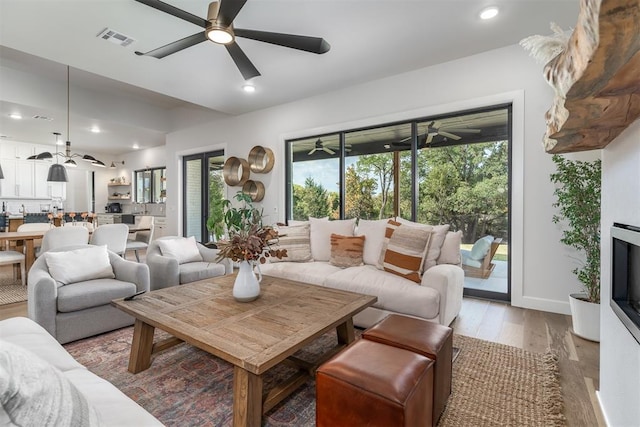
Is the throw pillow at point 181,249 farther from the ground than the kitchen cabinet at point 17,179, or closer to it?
closer to it

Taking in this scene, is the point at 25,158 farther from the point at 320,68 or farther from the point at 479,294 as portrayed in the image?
the point at 479,294

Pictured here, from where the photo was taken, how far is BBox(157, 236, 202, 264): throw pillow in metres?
3.62

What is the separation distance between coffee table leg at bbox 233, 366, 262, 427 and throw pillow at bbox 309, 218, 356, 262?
7.17ft

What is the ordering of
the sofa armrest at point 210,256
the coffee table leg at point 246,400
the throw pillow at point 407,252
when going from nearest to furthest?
the coffee table leg at point 246,400
the throw pillow at point 407,252
the sofa armrest at point 210,256

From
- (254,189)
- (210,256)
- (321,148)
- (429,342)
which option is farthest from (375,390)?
(254,189)

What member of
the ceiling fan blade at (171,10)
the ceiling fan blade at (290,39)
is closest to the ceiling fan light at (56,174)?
the ceiling fan blade at (171,10)

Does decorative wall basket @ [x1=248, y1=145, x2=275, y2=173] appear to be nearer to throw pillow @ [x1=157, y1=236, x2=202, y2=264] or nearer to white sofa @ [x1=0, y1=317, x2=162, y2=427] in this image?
throw pillow @ [x1=157, y1=236, x2=202, y2=264]

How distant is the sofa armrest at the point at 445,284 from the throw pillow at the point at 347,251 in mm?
817

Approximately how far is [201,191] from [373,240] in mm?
4817

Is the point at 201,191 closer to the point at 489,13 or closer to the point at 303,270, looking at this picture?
the point at 303,270

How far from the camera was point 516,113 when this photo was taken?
3.29 metres

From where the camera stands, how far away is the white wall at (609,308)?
1.18 metres

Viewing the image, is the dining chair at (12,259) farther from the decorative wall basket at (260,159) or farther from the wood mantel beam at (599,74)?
the wood mantel beam at (599,74)

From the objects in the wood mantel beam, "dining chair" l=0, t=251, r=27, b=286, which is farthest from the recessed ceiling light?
"dining chair" l=0, t=251, r=27, b=286
